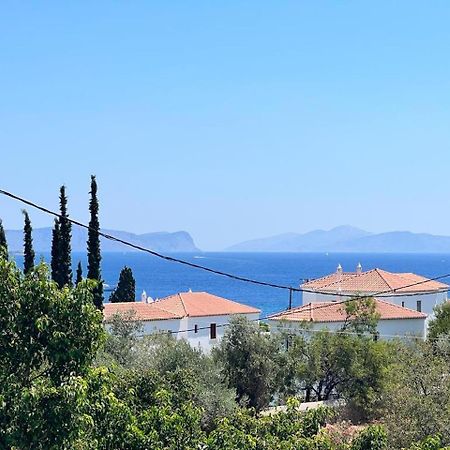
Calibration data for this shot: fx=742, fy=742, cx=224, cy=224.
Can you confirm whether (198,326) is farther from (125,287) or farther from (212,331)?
(125,287)

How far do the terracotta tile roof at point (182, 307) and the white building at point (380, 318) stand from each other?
7.17 metres

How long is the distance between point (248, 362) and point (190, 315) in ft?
62.9

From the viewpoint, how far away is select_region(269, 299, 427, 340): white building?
41562 mm

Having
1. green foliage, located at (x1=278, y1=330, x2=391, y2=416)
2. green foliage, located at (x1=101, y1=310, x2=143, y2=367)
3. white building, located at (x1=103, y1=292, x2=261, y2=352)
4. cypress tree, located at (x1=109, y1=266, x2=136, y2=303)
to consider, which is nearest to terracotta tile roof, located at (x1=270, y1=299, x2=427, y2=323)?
white building, located at (x1=103, y1=292, x2=261, y2=352)

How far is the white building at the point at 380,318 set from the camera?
136 ft

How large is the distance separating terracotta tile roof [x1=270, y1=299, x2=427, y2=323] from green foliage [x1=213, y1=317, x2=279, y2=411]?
10.6 metres

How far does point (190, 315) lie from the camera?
162 feet

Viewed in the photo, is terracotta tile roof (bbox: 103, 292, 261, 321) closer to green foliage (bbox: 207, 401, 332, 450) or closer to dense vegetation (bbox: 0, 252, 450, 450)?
dense vegetation (bbox: 0, 252, 450, 450)

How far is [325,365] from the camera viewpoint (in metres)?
32.5

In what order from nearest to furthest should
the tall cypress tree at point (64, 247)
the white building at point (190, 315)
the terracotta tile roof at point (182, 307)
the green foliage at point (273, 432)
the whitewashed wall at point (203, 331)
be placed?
the green foliage at point (273, 432), the tall cypress tree at point (64, 247), the white building at point (190, 315), the terracotta tile roof at point (182, 307), the whitewashed wall at point (203, 331)

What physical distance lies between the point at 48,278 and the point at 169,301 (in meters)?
42.4

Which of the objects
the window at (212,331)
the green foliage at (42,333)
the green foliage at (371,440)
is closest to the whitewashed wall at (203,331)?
the window at (212,331)

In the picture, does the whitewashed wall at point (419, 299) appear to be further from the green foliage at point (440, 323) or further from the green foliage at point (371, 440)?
the green foliage at point (371, 440)

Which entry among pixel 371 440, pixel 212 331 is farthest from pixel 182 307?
pixel 371 440
